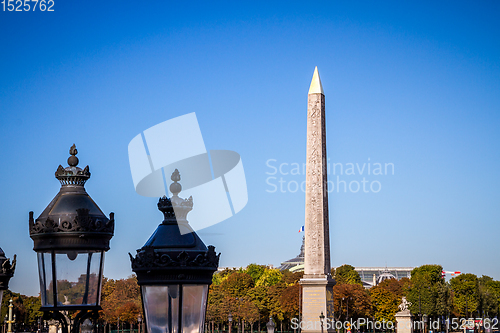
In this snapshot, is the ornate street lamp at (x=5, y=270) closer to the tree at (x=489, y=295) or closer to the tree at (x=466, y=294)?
the tree at (x=466, y=294)

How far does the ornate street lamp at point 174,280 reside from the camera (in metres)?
5.26

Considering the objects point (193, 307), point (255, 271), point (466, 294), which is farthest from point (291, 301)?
point (193, 307)

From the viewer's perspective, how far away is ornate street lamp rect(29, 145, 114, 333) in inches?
225

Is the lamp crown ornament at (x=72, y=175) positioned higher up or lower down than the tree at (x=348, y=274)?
lower down

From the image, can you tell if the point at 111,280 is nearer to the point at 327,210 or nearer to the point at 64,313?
the point at 327,210

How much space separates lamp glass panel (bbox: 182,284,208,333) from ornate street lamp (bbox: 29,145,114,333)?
2.99 ft

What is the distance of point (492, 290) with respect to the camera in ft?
331

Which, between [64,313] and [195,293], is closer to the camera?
[195,293]

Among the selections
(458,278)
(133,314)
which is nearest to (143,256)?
(133,314)

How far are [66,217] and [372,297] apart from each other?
8604 centimetres

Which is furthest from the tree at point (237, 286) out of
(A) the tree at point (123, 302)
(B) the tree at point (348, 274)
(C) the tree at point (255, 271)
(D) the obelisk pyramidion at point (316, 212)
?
(D) the obelisk pyramidion at point (316, 212)

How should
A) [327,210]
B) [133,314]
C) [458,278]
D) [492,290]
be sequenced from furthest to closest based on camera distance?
1. [492,290]
2. [458,278]
3. [133,314]
4. [327,210]

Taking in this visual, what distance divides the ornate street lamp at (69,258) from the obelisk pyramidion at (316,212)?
34911 mm

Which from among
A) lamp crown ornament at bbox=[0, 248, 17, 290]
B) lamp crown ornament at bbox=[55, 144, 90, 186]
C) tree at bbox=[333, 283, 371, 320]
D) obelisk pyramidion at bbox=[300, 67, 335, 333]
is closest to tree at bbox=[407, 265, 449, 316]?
tree at bbox=[333, 283, 371, 320]
